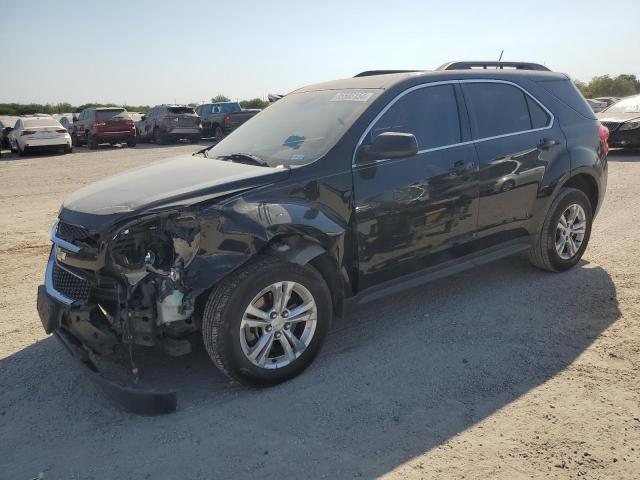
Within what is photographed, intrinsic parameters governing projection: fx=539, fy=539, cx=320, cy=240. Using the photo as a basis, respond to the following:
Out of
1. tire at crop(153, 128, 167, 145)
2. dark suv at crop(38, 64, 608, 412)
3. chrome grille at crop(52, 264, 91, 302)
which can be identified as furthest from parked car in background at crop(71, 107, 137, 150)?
chrome grille at crop(52, 264, 91, 302)

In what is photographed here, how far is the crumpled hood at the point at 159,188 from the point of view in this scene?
3191 mm

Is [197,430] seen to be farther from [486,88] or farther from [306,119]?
[486,88]

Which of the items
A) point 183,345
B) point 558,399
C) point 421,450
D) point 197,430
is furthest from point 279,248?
point 558,399

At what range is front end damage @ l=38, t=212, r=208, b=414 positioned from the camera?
3090mm

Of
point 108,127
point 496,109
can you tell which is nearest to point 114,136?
point 108,127

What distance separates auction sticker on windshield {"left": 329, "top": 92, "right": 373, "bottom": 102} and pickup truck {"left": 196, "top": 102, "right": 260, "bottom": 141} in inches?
775

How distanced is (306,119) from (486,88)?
1.63m

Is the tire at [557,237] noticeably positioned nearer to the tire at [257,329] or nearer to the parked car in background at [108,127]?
the tire at [257,329]

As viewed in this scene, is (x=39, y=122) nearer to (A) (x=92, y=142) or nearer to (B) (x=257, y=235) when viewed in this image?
(A) (x=92, y=142)

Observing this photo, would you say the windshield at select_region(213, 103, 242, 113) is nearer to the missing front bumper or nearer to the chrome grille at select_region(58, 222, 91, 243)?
the chrome grille at select_region(58, 222, 91, 243)

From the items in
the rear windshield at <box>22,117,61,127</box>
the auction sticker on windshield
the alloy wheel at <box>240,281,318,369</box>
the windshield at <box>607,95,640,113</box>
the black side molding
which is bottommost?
the black side molding

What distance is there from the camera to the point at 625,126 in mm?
13695

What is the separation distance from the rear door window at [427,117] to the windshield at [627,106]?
1220cm

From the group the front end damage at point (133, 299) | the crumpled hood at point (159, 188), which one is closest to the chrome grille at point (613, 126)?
the crumpled hood at point (159, 188)
